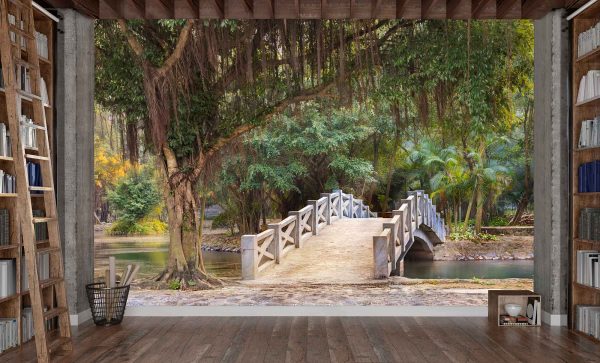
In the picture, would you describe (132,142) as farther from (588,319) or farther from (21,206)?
(588,319)

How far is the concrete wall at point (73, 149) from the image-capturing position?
4.62 meters

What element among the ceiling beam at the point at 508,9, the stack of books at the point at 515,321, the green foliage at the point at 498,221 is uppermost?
the ceiling beam at the point at 508,9

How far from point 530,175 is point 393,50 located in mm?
2292

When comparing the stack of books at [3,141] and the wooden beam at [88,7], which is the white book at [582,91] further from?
the stack of books at [3,141]

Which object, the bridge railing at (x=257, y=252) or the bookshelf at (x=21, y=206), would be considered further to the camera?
the bridge railing at (x=257, y=252)

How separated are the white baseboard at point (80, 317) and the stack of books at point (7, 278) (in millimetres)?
868

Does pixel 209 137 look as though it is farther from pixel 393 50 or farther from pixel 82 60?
pixel 82 60

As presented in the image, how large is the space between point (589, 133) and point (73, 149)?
3897 millimetres

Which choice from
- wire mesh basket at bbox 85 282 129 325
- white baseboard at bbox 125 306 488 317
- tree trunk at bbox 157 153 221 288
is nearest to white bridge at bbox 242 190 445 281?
tree trunk at bbox 157 153 221 288

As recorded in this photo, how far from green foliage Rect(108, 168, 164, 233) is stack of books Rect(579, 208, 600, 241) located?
4.94m

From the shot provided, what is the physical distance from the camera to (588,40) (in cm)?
437

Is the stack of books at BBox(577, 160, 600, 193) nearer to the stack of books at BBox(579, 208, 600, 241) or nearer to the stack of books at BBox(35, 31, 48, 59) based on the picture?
the stack of books at BBox(579, 208, 600, 241)

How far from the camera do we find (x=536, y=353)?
3.77m

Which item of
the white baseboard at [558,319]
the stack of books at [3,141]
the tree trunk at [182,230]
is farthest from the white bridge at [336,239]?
the stack of books at [3,141]
